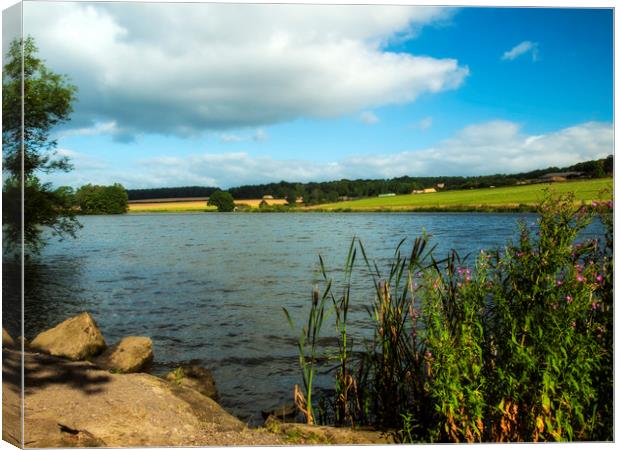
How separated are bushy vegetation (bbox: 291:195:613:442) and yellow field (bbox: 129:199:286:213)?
2.27m

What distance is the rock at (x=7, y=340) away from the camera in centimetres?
388

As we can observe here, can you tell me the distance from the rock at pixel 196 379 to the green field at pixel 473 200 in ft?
7.32

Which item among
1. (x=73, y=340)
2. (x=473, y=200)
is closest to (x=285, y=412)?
(x=73, y=340)

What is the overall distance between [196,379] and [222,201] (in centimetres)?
198

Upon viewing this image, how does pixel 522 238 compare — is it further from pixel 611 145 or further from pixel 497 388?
pixel 611 145

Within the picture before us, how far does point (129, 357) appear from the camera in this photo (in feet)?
21.1

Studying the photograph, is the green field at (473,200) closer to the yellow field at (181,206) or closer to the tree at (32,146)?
the yellow field at (181,206)

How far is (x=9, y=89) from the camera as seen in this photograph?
12.9ft

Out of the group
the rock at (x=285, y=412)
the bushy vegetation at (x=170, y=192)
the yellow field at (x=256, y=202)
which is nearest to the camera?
the rock at (x=285, y=412)

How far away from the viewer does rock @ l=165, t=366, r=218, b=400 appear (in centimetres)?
572

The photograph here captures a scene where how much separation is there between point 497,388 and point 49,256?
5.47 m

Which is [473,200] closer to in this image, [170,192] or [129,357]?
[170,192]

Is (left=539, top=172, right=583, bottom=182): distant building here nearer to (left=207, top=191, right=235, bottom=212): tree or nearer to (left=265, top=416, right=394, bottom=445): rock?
(left=265, top=416, right=394, bottom=445): rock

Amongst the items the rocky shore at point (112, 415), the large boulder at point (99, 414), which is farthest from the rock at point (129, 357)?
the large boulder at point (99, 414)
